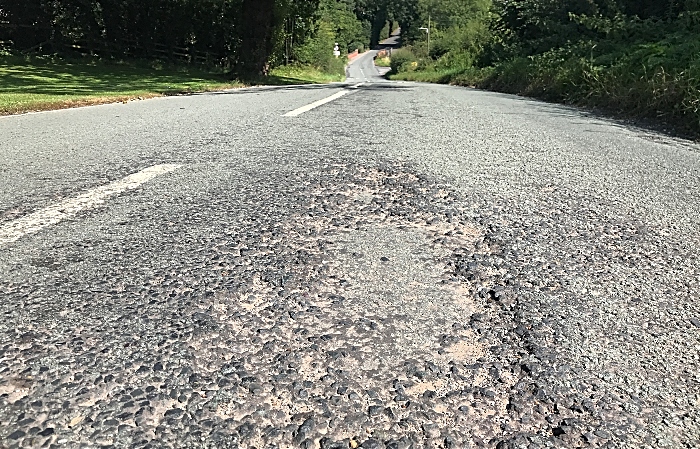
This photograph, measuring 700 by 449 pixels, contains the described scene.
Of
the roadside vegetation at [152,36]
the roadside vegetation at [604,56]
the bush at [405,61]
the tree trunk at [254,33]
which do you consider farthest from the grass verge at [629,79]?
the bush at [405,61]

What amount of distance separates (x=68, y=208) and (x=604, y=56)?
1090 cm

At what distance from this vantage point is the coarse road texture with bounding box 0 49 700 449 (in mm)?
1164

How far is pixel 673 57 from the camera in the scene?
8.32m

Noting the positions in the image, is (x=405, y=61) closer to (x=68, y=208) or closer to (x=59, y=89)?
(x=59, y=89)

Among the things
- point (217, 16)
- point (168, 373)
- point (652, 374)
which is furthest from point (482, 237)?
point (217, 16)

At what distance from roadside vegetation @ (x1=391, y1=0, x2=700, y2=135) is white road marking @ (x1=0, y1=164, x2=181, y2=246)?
5.73 m

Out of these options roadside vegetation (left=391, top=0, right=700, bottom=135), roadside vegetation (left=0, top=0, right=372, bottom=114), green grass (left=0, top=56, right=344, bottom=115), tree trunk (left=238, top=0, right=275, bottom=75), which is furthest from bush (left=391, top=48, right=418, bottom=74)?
tree trunk (left=238, top=0, right=275, bottom=75)

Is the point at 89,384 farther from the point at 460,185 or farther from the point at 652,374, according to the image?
the point at 460,185

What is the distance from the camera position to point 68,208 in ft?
8.20

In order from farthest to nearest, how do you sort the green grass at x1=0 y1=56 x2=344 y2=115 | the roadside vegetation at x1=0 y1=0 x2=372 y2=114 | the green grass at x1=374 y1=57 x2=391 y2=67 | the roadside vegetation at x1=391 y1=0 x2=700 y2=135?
the green grass at x1=374 y1=57 x2=391 y2=67 → the roadside vegetation at x1=0 y1=0 x2=372 y2=114 → the green grass at x1=0 y1=56 x2=344 y2=115 → the roadside vegetation at x1=391 y1=0 x2=700 y2=135

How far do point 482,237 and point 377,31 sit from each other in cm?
13792

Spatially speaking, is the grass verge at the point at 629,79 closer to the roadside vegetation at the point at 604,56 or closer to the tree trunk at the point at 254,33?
the roadside vegetation at the point at 604,56

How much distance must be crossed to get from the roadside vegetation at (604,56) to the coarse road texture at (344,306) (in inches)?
174

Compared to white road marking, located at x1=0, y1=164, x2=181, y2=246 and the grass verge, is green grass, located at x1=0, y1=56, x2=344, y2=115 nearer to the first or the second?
white road marking, located at x1=0, y1=164, x2=181, y2=246
